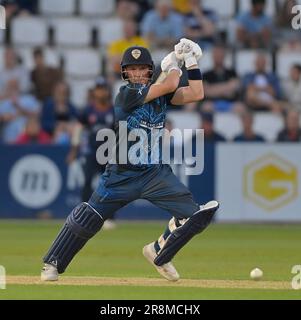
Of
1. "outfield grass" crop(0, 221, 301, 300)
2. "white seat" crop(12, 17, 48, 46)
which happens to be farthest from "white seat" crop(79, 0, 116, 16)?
"outfield grass" crop(0, 221, 301, 300)

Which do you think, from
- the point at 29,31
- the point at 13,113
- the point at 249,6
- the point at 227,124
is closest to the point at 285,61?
the point at 249,6

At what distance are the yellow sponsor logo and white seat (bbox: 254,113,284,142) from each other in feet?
4.80

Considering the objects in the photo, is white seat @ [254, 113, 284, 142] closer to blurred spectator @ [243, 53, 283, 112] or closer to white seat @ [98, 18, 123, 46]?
blurred spectator @ [243, 53, 283, 112]

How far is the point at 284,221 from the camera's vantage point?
19.0 meters

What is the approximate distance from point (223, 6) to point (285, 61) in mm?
1568

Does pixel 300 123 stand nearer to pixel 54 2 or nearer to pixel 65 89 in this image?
pixel 65 89

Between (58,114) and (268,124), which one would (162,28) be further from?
(58,114)

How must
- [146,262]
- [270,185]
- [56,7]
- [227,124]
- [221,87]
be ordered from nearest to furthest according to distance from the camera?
[146,262], [270,185], [227,124], [221,87], [56,7]

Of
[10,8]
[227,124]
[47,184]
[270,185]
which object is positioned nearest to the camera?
[270,185]

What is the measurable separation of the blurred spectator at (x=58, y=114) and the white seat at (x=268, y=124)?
2995 millimetres

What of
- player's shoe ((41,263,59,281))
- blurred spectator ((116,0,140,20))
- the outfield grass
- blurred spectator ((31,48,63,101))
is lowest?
the outfield grass

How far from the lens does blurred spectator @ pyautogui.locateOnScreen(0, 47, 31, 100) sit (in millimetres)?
20188

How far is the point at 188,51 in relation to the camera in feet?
35.2

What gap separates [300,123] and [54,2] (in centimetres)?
509
